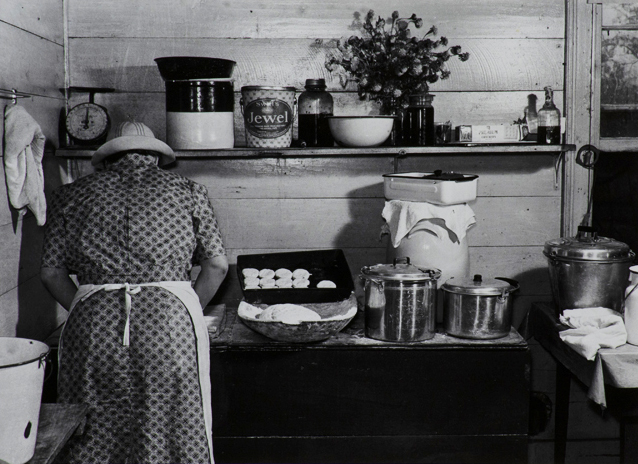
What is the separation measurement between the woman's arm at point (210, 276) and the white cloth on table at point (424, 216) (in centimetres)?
66

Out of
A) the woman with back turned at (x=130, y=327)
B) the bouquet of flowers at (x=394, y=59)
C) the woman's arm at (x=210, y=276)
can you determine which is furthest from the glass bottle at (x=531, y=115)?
the woman with back turned at (x=130, y=327)

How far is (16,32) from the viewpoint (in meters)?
2.46

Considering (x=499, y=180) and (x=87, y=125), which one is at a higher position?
(x=87, y=125)

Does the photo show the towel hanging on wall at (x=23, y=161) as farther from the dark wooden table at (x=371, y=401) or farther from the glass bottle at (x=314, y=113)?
the glass bottle at (x=314, y=113)

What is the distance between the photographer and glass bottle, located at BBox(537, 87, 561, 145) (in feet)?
9.52

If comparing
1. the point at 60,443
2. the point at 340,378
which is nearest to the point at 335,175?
the point at 340,378

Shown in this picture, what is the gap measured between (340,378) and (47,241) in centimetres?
108

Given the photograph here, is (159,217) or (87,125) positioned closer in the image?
(159,217)

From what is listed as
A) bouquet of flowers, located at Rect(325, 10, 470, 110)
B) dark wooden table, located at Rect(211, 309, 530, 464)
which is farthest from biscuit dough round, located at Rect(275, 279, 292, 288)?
bouquet of flowers, located at Rect(325, 10, 470, 110)

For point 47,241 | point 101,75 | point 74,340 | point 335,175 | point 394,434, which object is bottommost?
point 394,434

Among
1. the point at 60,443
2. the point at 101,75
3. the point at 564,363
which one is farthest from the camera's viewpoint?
the point at 101,75

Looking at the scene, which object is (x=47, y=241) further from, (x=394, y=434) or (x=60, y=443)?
(x=394, y=434)

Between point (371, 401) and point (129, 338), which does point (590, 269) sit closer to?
point (371, 401)

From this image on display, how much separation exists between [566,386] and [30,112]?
7.67ft
